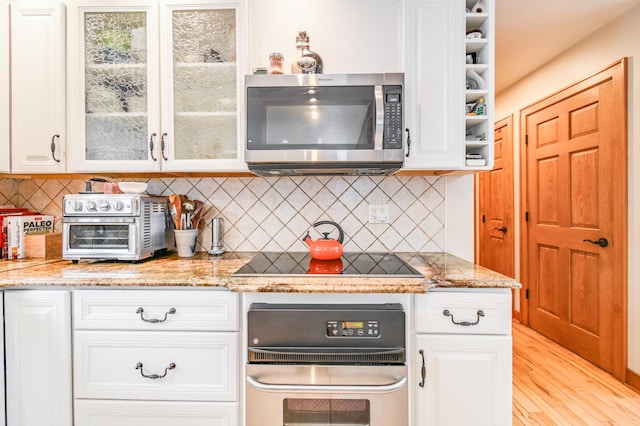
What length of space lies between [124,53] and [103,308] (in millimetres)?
1200

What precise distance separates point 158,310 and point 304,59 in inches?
48.5

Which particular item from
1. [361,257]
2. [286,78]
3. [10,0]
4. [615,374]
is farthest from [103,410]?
[615,374]

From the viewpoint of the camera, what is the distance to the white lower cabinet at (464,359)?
4.33 feet

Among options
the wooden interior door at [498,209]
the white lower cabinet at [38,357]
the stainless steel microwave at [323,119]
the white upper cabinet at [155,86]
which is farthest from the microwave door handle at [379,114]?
the wooden interior door at [498,209]

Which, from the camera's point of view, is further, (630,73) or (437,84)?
(630,73)

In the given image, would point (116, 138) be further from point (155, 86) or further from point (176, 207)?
point (176, 207)

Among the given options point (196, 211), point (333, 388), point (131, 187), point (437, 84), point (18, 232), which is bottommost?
point (333, 388)

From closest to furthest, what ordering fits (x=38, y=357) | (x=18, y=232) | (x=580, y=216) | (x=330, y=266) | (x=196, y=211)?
1. (x=38, y=357)
2. (x=330, y=266)
3. (x=18, y=232)
4. (x=196, y=211)
5. (x=580, y=216)

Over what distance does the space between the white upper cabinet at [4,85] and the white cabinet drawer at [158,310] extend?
0.94 meters

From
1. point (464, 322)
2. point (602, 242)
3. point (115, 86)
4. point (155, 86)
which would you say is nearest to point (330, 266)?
point (464, 322)

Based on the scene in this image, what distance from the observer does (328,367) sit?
1291 millimetres

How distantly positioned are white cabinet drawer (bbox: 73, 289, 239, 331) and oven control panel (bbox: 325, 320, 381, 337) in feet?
1.25

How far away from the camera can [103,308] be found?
138 centimetres

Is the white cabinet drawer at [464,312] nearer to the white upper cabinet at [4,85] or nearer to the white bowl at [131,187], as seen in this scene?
the white bowl at [131,187]
